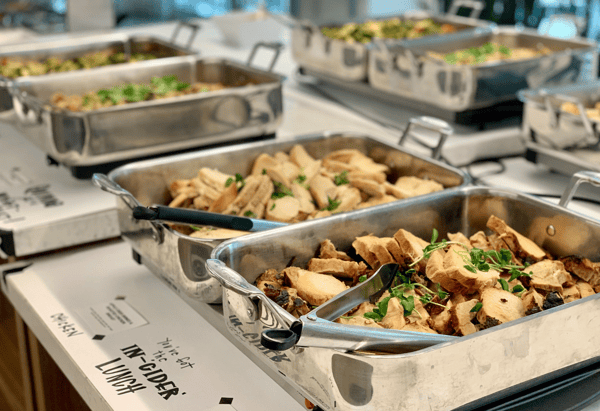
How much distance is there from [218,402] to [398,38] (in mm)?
1543

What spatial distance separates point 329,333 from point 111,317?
53 cm

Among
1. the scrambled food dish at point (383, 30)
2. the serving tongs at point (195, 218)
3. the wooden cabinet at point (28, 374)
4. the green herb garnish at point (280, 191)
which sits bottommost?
the wooden cabinet at point (28, 374)

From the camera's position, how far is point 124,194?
0.98m

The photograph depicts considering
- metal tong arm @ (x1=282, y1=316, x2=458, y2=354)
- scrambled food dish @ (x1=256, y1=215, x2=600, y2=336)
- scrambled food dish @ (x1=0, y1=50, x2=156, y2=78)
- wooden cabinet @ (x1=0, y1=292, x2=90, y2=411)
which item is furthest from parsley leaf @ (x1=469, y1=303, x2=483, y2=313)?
scrambled food dish @ (x1=0, y1=50, x2=156, y2=78)

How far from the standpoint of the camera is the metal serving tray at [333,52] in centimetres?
191

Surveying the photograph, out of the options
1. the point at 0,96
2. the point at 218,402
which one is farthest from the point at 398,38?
the point at 218,402

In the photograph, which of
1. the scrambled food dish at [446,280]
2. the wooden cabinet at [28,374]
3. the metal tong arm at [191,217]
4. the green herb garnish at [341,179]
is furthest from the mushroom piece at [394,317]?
the wooden cabinet at [28,374]

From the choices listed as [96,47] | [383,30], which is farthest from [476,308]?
[96,47]

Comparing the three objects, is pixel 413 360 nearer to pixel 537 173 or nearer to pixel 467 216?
pixel 467 216

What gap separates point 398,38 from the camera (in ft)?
6.89

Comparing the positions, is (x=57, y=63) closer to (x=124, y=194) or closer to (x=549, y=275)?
(x=124, y=194)

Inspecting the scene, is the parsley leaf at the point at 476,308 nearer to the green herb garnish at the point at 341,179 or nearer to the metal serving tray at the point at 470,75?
the green herb garnish at the point at 341,179

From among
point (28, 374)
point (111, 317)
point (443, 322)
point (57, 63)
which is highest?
point (57, 63)

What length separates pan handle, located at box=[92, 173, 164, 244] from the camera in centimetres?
93
